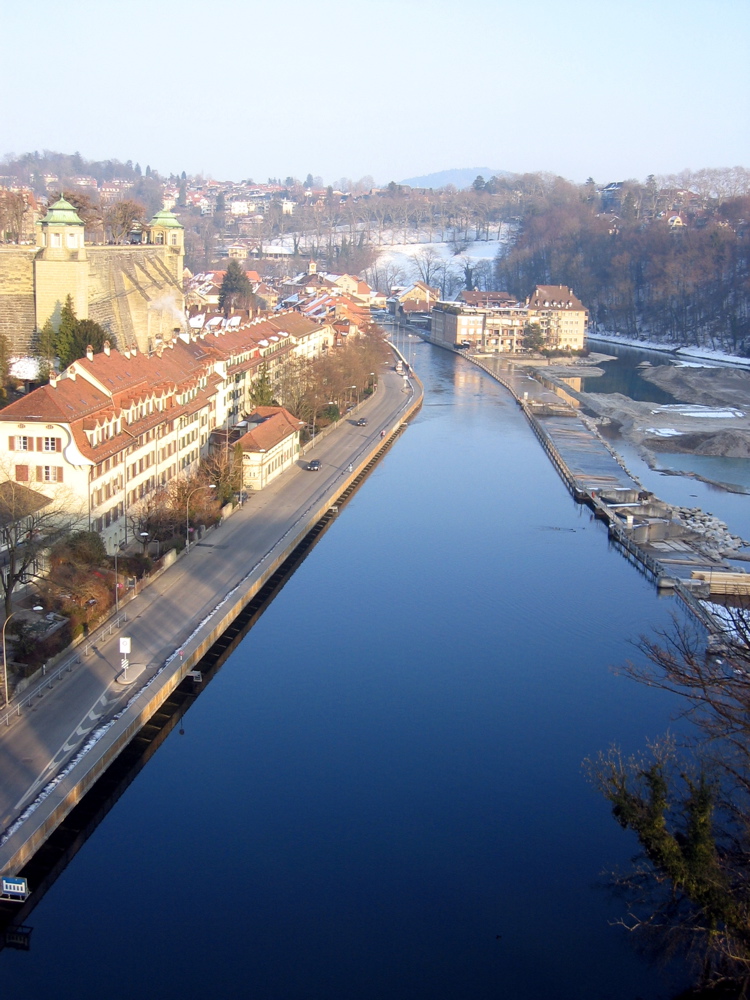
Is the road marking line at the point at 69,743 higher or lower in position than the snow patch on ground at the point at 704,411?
lower

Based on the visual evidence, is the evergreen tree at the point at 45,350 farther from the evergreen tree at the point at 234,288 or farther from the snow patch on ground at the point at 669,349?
the snow patch on ground at the point at 669,349

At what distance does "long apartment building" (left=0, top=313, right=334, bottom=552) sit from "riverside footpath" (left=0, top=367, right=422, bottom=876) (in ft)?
4.11

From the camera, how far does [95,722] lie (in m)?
9.78

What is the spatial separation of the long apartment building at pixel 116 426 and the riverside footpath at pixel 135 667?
49.3 inches

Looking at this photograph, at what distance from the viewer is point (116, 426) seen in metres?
14.6

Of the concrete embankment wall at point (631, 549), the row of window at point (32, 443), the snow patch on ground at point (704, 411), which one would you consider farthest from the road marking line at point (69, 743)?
the snow patch on ground at point (704, 411)

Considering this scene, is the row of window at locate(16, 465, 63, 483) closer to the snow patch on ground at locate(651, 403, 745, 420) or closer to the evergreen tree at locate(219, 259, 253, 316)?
the snow patch on ground at locate(651, 403, 745, 420)

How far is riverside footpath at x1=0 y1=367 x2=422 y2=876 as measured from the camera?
858 centimetres

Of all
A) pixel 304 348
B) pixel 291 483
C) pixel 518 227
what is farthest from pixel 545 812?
pixel 518 227

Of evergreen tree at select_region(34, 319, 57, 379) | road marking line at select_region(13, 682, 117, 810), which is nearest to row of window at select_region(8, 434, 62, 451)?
road marking line at select_region(13, 682, 117, 810)

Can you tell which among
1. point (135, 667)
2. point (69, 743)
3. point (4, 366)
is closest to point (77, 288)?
point (4, 366)

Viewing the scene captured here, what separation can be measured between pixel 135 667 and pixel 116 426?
15.1 feet

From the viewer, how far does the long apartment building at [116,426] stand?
13.5 metres

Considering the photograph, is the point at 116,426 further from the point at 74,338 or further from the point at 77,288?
the point at 77,288
